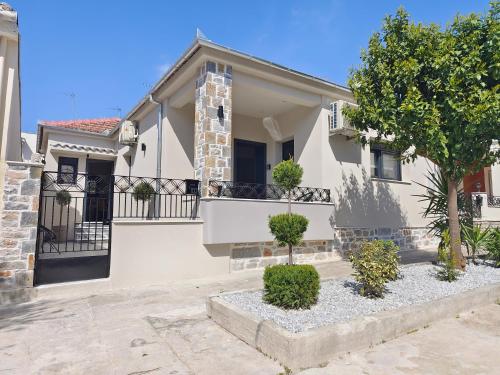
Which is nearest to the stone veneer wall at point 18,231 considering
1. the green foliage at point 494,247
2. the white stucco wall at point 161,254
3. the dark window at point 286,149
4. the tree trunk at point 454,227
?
the white stucco wall at point 161,254

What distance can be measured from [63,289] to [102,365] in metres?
3.04

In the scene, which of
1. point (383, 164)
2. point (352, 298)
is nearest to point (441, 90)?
point (352, 298)

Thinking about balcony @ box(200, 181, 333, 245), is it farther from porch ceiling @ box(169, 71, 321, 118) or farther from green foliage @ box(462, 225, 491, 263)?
green foliage @ box(462, 225, 491, 263)

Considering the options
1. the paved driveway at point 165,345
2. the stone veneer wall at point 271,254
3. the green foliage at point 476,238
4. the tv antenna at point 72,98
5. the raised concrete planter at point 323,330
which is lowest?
the paved driveway at point 165,345

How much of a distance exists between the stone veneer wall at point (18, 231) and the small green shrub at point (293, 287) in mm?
4101

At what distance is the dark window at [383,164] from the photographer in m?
10.6

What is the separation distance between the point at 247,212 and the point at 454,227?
4609 millimetres

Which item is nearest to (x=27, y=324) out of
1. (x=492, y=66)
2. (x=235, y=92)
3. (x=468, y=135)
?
(x=235, y=92)

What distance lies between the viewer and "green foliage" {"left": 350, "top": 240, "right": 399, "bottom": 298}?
4445 millimetres

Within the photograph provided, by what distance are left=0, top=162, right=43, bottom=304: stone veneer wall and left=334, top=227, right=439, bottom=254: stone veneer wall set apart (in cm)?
756

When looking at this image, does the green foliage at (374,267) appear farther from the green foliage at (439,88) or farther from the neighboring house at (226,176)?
the neighboring house at (226,176)

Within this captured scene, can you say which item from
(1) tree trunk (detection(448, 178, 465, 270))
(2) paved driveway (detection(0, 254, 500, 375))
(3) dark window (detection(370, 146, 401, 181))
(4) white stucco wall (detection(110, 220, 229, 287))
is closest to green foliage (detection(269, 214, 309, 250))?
(2) paved driveway (detection(0, 254, 500, 375))

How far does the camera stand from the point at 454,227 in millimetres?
6613

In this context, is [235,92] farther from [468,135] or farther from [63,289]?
[63,289]
